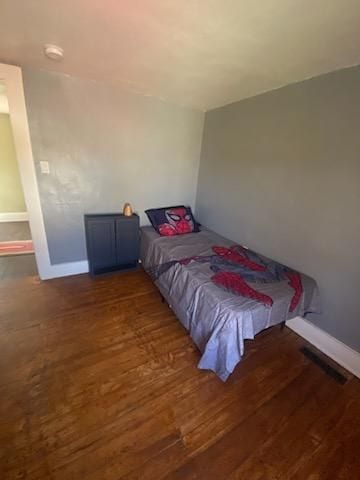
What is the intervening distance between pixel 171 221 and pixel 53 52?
185 cm

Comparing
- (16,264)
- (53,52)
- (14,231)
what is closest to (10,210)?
(14,231)

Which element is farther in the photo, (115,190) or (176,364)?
(115,190)

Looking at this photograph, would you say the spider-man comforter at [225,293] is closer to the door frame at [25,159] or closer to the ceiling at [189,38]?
the door frame at [25,159]

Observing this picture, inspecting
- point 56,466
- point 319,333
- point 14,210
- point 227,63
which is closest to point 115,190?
point 227,63

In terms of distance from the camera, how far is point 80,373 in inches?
57.4

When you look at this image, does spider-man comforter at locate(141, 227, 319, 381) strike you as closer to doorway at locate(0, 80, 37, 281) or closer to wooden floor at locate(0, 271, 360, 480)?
wooden floor at locate(0, 271, 360, 480)

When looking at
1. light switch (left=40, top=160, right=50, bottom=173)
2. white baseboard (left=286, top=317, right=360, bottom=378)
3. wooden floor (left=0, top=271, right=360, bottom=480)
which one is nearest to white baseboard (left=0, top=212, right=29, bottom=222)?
light switch (left=40, top=160, right=50, bottom=173)

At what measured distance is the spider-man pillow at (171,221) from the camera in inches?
106

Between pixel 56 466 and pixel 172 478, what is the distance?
557mm

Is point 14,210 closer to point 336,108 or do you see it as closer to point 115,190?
A: point 115,190

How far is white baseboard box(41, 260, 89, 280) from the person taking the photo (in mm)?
2514

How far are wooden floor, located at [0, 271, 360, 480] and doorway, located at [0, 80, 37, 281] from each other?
1308 millimetres

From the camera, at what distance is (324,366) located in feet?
5.46

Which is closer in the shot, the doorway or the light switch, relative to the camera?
the light switch
